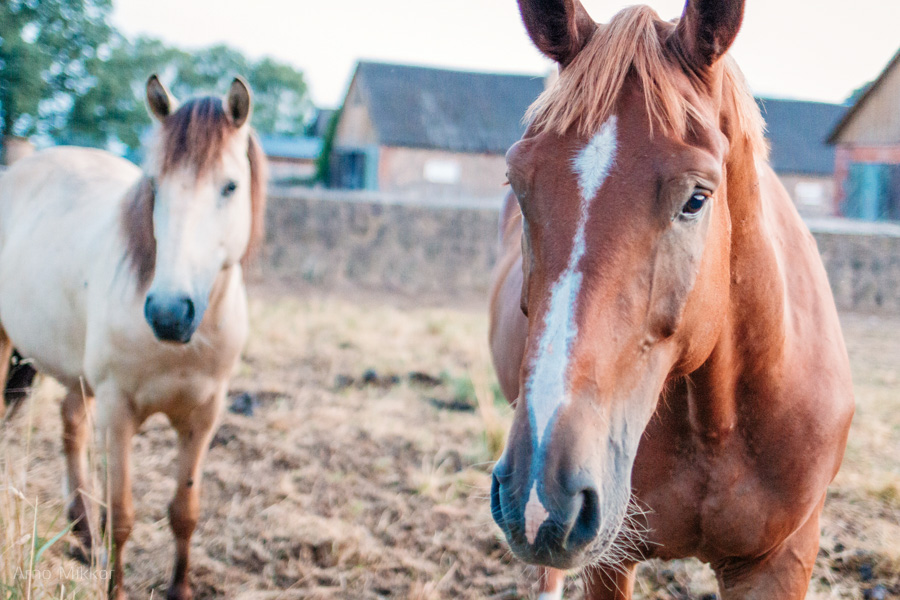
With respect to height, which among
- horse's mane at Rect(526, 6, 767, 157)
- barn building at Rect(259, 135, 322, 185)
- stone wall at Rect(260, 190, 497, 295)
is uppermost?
horse's mane at Rect(526, 6, 767, 157)

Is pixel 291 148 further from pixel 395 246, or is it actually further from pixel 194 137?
pixel 194 137

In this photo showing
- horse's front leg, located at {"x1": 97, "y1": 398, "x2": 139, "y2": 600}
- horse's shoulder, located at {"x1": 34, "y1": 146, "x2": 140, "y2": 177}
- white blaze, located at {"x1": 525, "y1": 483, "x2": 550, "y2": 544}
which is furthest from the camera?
horse's shoulder, located at {"x1": 34, "y1": 146, "x2": 140, "y2": 177}

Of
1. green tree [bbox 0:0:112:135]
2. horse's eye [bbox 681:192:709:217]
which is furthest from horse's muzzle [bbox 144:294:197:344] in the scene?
green tree [bbox 0:0:112:135]

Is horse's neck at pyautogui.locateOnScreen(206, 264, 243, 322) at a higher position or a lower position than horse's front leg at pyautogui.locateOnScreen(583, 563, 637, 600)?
higher

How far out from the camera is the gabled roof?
49.4 feet

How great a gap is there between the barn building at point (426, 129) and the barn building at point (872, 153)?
9551 mm

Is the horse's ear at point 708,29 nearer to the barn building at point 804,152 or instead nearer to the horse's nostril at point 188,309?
the horse's nostril at point 188,309

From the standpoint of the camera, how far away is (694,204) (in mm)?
1128

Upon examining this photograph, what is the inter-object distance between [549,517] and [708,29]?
970 mm

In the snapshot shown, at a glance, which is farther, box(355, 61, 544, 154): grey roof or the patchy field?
box(355, 61, 544, 154): grey roof

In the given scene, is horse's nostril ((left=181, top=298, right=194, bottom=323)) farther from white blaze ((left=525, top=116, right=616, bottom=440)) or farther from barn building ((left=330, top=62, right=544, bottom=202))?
barn building ((left=330, top=62, right=544, bottom=202))

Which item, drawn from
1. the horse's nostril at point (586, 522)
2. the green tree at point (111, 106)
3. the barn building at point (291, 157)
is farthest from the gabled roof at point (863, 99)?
the barn building at point (291, 157)

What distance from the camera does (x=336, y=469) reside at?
3479mm

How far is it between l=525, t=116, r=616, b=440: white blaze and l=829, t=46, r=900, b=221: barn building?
1809 cm
